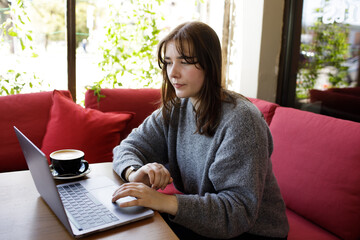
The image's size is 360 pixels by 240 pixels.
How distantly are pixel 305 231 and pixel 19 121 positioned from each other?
5.03ft

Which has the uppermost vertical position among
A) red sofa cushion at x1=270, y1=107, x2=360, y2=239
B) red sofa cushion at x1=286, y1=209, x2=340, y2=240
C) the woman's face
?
the woman's face

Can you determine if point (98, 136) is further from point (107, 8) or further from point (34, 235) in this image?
point (34, 235)

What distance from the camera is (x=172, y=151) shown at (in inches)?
52.6

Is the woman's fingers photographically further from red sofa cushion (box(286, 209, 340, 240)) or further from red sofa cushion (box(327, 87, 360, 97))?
red sofa cushion (box(327, 87, 360, 97))

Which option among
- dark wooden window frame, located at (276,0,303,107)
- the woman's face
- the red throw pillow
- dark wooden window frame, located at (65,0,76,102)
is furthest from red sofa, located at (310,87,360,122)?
dark wooden window frame, located at (65,0,76,102)

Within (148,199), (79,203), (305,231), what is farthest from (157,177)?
(305,231)

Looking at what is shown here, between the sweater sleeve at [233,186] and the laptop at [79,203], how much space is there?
0.44ft

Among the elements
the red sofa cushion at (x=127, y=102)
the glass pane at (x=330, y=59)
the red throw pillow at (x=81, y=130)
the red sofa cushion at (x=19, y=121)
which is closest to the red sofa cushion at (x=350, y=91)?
the glass pane at (x=330, y=59)

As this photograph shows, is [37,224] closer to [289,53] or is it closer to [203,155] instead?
[203,155]

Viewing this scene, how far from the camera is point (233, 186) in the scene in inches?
38.0

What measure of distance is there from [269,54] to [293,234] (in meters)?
1.25

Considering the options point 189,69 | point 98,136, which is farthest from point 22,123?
point 189,69

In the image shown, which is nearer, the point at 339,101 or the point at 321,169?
the point at 321,169

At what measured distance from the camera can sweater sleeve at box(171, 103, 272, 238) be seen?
0.91 metres
